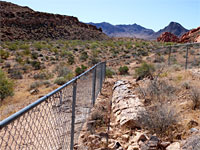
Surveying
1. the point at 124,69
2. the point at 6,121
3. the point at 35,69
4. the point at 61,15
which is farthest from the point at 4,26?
the point at 6,121

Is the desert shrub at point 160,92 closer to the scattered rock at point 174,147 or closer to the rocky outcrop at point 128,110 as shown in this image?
the rocky outcrop at point 128,110

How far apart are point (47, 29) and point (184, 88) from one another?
53.3 meters

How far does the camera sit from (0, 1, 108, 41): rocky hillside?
4850 cm

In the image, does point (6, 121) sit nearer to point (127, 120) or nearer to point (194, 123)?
point (127, 120)

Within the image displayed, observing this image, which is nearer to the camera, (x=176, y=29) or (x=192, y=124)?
(x=192, y=124)

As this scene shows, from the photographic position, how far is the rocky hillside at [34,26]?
48.5 metres

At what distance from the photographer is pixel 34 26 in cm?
5403

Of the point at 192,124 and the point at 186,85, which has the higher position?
the point at 186,85

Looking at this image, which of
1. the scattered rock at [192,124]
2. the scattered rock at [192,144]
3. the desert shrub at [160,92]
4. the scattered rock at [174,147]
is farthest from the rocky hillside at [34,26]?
the scattered rock at [192,144]

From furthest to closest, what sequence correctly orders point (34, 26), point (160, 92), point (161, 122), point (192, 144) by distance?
point (34, 26), point (160, 92), point (161, 122), point (192, 144)

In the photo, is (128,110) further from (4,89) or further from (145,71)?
(4,89)

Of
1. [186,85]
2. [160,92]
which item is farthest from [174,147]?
[186,85]

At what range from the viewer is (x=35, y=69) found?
59.0 feet

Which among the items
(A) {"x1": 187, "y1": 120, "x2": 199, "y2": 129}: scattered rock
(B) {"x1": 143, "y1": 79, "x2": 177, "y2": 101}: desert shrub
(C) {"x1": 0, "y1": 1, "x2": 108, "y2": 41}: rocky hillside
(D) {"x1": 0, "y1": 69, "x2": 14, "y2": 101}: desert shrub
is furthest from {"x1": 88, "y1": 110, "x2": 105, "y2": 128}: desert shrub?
(C) {"x1": 0, "y1": 1, "x2": 108, "y2": 41}: rocky hillside
